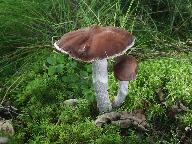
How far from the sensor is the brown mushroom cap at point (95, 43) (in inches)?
88.0

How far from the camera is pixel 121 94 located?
2697 millimetres

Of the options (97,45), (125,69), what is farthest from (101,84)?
(97,45)

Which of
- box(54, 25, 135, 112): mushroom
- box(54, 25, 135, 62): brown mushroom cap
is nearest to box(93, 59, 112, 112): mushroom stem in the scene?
box(54, 25, 135, 112): mushroom

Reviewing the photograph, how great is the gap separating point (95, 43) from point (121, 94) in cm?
54

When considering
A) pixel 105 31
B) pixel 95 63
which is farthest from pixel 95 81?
pixel 105 31

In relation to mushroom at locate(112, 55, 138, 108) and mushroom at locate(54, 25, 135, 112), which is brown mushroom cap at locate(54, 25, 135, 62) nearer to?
mushroom at locate(54, 25, 135, 112)

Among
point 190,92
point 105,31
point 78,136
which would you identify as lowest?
point 78,136

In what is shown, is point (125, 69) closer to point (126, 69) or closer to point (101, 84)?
point (126, 69)

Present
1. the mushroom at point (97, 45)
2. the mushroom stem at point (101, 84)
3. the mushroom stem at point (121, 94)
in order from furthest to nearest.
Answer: the mushroom stem at point (121, 94) < the mushroom stem at point (101, 84) < the mushroom at point (97, 45)

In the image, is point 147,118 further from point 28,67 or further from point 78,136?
point 28,67

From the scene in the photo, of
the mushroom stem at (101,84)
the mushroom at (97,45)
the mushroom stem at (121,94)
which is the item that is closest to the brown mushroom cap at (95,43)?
the mushroom at (97,45)

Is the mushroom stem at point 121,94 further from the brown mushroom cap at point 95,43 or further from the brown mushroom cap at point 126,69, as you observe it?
the brown mushroom cap at point 95,43

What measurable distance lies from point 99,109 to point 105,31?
0.60 meters

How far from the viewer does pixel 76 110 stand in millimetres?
2826
